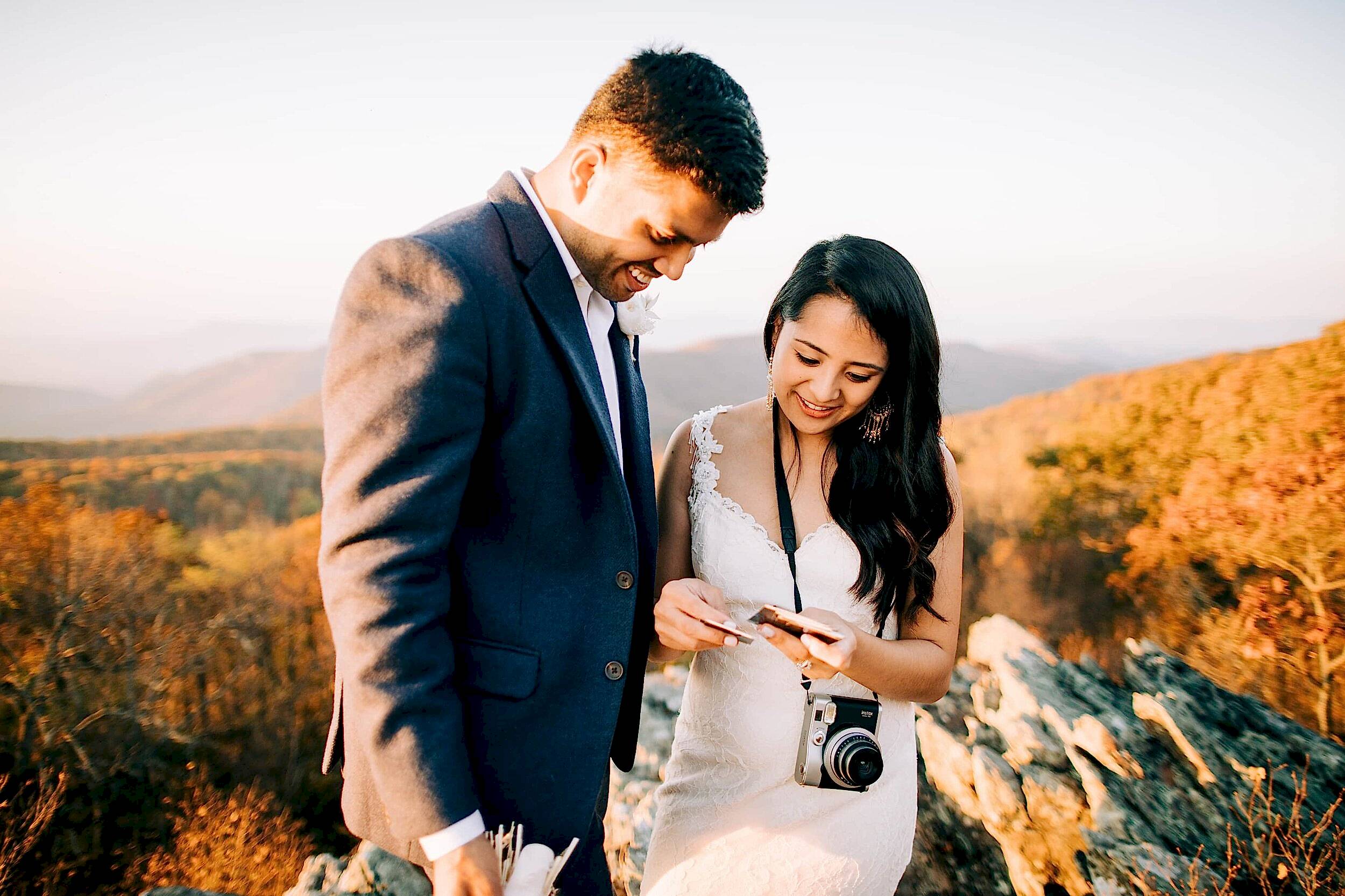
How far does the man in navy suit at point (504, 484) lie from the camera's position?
1188 millimetres

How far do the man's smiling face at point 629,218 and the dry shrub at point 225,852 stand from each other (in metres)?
5.11

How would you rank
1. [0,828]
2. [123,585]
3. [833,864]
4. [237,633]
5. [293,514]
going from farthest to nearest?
A: [293,514]
[237,633]
[123,585]
[0,828]
[833,864]

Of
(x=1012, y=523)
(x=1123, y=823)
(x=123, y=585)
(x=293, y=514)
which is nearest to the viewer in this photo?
(x=1123, y=823)

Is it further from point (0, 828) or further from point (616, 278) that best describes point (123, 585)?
point (616, 278)

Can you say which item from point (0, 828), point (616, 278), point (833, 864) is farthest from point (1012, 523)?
point (0, 828)

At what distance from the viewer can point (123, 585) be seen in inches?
244

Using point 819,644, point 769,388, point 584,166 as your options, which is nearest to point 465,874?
point 819,644

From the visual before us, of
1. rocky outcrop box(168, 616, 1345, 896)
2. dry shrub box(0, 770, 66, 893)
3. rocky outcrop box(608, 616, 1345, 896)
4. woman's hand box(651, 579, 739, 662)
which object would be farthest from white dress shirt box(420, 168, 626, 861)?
dry shrub box(0, 770, 66, 893)

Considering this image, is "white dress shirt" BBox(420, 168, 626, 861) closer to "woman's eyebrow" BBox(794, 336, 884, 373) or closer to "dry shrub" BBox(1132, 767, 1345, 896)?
"woman's eyebrow" BBox(794, 336, 884, 373)

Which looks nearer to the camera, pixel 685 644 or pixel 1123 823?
pixel 685 644

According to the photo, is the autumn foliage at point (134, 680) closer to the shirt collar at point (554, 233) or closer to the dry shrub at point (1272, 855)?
the shirt collar at point (554, 233)

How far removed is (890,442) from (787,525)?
1.59 ft

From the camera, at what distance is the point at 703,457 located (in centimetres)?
248

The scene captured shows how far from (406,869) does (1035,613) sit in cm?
833
